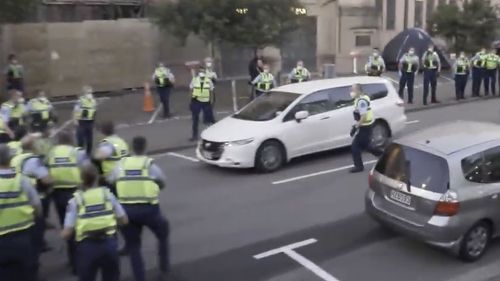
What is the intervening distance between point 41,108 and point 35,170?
224 inches

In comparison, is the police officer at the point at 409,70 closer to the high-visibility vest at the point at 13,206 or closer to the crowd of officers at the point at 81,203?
the crowd of officers at the point at 81,203

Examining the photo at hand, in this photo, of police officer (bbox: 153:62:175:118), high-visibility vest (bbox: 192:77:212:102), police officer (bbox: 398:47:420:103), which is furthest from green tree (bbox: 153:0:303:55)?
high-visibility vest (bbox: 192:77:212:102)

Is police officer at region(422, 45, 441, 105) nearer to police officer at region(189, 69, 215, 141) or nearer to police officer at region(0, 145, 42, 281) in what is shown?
police officer at region(189, 69, 215, 141)

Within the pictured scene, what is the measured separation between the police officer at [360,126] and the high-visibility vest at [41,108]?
573 centimetres

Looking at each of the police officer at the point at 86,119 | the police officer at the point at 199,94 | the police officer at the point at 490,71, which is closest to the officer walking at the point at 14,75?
the police officer at the point at 199,94

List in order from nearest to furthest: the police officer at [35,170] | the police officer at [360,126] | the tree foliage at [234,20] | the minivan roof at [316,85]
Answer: the police officer at [35,170]
the police officer at [360,126]
the minivan roof at [316,85]
the tree foliage at [234,20]

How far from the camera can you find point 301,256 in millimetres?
8547

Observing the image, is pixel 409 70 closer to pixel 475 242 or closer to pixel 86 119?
pixel 86 119

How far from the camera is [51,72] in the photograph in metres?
21.0

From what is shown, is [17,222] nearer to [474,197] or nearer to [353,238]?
[353,238]

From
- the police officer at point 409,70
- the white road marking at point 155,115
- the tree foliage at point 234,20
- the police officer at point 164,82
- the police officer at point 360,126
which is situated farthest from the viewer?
the police officer at point 409,70

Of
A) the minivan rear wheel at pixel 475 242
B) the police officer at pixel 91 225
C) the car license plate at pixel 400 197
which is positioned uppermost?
the police officer at pixel 91 225

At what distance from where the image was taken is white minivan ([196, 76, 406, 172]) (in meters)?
12.6

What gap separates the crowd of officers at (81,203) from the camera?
21.0 feet
